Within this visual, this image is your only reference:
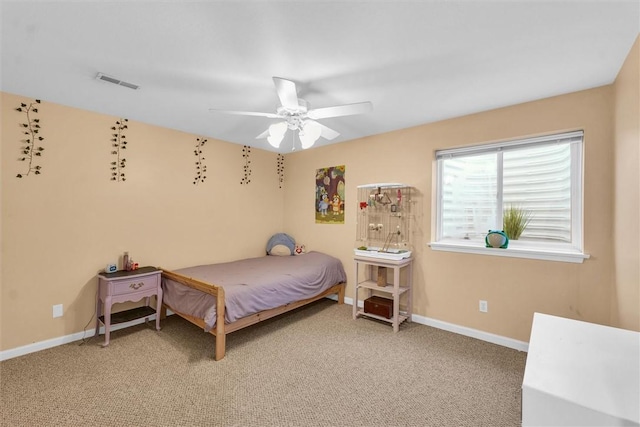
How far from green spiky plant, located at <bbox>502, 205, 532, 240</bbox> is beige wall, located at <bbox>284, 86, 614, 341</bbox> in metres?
0.30

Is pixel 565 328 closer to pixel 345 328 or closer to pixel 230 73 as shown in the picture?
pixel 345 328

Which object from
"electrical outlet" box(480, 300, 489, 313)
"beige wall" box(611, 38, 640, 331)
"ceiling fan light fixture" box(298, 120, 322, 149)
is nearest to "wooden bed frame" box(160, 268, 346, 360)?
"ceiling fan light fixture" box(298, 120, 322, 149)

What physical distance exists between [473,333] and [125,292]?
11.6ft

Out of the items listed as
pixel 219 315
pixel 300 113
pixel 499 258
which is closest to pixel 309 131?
pixel 300 113

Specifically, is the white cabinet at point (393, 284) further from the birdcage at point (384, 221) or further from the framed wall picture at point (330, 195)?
the framed wall picture at point (330, 195)

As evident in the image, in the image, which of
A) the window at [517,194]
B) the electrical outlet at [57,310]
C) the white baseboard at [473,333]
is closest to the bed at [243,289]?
the electrical outlet at [57,310]

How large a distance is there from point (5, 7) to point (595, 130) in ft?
13.1

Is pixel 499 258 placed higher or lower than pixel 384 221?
lower

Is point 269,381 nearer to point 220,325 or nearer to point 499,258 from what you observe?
point 220,325

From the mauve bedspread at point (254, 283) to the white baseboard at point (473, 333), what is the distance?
1.19 meters

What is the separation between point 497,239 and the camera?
9.09ft

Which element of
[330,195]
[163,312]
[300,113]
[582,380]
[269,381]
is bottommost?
[269,381]

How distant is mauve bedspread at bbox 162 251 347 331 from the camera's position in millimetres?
2602

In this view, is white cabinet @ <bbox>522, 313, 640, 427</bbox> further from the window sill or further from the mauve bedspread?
the mauve bedspread
